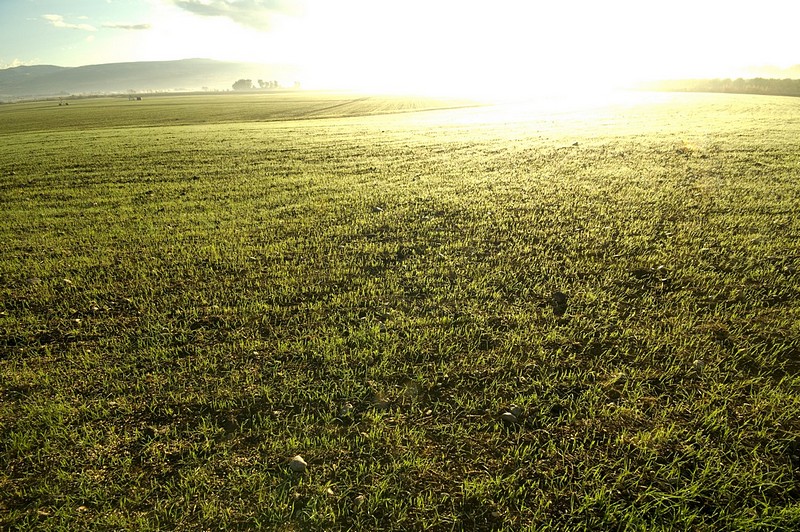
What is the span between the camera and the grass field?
10.2 feet

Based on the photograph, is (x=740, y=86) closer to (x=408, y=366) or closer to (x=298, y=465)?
(x=408, y=366)

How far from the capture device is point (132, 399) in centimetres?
407

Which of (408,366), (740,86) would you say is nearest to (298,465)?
(408,366)

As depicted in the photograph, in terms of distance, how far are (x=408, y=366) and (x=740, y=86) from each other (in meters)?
113

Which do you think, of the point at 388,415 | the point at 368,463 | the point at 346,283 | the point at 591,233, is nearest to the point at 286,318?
the point at 346,283

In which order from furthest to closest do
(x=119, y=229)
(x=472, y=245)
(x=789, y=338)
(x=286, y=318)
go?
(x=119, y=229), (x=472, y=245), (x=286, y=318), (x=789, y=338)

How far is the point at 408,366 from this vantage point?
4508 mm

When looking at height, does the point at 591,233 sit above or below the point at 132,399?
above

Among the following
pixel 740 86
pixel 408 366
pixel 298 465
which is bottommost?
pixel 298 465

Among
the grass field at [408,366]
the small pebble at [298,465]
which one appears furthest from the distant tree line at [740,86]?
the small pebble at [298,465]

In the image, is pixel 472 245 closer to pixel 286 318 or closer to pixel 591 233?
pixel 591 233

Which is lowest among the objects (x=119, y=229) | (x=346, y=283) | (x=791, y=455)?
(x=791, y=455)

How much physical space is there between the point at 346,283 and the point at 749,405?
5.00 meters

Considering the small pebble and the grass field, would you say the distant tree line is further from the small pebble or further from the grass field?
the small pebble
